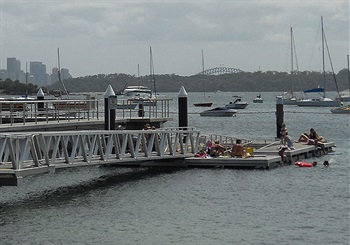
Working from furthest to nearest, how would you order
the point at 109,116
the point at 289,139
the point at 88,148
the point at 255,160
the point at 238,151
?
the point at 289,139 → the point at 109,116 → the point at 238,151 → the point at 255,160 → the point at 88,148

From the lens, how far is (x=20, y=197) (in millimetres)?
30859

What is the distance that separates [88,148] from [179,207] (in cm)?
781

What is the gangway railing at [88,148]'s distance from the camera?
28891 mm

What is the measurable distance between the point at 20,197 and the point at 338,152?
1014 inches

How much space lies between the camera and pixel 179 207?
97.7ft

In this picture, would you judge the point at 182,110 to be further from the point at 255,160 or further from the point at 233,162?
the point at 255,160

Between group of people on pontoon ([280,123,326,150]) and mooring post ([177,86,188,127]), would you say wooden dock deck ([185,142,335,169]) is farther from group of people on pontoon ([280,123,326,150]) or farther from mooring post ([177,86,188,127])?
mooring post ([177,86,188,127])

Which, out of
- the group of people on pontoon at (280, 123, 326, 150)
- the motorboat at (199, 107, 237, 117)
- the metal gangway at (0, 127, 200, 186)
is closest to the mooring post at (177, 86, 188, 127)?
the metal gangway at (0, 127, 200, 186)

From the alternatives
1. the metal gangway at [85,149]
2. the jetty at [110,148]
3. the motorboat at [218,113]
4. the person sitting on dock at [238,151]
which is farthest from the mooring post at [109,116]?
the motorboat at [218,113]

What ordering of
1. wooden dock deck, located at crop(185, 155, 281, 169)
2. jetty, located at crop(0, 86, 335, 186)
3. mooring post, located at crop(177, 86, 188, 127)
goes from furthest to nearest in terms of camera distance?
mooring post, located at crop(177, 86, 188, 127) → wooden dock deck, located at crop(185, 155, 281, 169) → jetty, located at crop(0, 86, 335, 186)

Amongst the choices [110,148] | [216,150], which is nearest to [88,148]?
[110,148]

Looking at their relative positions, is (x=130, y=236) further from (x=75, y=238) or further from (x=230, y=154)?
(x=230, y=154)

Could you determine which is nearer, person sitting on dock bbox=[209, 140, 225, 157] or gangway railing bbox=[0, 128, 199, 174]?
gangway railing bbox=[0, 128, 199, 174]

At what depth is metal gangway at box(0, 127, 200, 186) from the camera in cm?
2861
